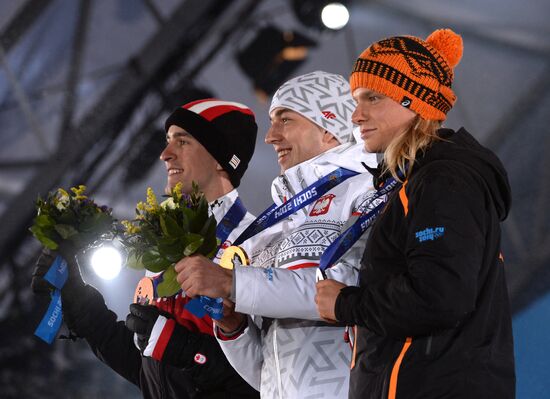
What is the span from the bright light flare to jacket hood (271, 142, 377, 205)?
171cm

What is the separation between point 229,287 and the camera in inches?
81.6

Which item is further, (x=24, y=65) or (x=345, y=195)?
(x=24, y=65)

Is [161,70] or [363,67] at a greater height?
[161,70]

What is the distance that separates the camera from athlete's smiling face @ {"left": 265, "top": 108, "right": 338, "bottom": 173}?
2.70 m

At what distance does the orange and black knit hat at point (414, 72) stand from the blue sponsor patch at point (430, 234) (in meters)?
0.41

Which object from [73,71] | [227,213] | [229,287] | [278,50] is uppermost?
[73,71]

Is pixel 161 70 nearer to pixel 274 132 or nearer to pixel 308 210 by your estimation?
pixel 274 132

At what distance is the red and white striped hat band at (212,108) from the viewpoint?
10.3 ft

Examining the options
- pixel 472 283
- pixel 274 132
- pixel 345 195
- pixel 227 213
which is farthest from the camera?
pixel 227 213

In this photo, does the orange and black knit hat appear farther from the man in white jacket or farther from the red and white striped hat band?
the red and white striped hat band

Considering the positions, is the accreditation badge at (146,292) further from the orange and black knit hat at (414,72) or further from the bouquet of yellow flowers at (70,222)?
the orange and black knit hat at (414,72)

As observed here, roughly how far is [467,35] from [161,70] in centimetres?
143

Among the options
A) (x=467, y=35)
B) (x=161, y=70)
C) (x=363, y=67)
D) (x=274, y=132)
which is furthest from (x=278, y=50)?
(x=363, y=67)

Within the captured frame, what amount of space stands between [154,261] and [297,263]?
0.37 metres
